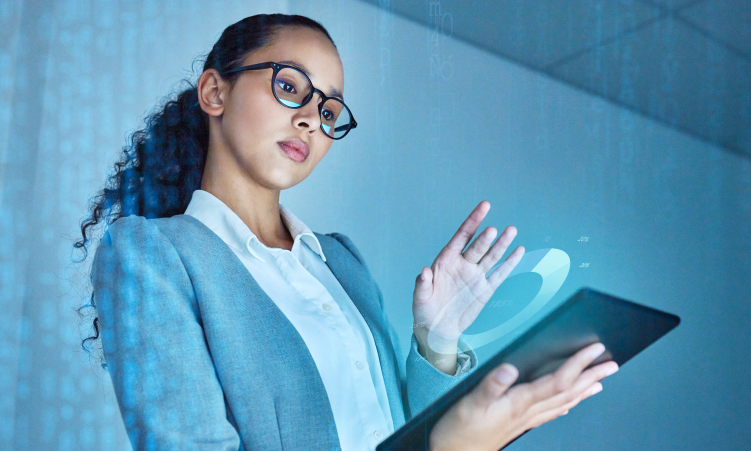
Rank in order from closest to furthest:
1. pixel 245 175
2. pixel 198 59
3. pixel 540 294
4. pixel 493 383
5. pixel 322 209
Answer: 1. pixel 493 383
2. pixel 540 294
3. pixel 245 175
4. pixel 198 59
5. pixel 322 209

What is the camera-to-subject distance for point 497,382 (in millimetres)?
313

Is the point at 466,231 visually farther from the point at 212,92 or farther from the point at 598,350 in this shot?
the point at 212,92

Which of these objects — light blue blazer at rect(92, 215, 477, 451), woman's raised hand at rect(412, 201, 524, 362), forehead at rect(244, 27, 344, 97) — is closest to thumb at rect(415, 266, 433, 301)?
woman's raised hand at rect(412, 201, 524, 362)

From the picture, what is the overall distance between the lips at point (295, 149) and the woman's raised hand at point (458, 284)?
0.19 metres

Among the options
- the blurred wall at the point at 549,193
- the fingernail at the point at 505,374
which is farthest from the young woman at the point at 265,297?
the blurred wall at the point at 549,193

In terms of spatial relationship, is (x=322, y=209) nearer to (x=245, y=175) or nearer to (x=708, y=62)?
(x=245, y=175)

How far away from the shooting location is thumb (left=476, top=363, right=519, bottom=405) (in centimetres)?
31

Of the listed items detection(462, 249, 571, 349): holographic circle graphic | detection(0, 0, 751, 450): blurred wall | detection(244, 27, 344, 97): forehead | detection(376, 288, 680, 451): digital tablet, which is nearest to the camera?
detection(376, 288, 680, 451): digital tablet

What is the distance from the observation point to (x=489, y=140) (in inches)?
39.1

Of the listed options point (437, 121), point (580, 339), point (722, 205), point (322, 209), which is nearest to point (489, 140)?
point (437, 121)

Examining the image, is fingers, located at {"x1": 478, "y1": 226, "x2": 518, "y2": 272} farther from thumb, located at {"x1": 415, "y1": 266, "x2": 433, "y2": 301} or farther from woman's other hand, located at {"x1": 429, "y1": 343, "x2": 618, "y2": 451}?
woman's other hand, located at {"x1": 429, "y1": 343, "x2": 618, "y2": 451}

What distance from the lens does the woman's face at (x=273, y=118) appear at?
1.72ft

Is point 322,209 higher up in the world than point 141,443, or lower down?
higher up

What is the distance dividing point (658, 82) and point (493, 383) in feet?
3.10
